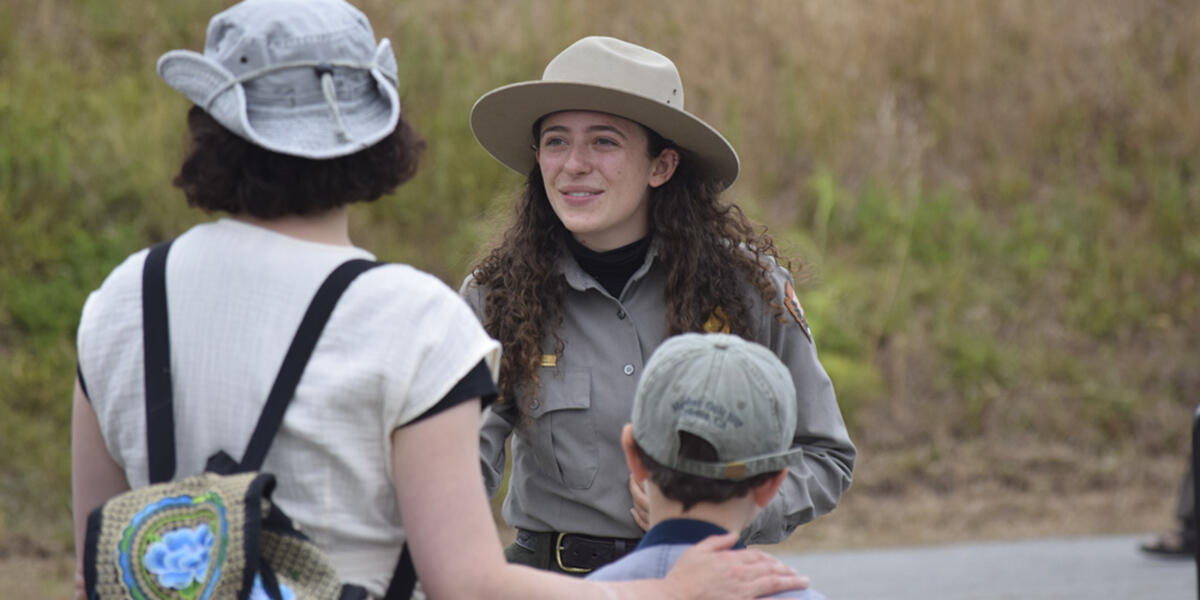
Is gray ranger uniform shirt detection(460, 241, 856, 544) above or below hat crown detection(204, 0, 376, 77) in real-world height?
below

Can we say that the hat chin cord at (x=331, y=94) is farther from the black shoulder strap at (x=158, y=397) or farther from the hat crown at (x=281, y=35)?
the black shoulder strap at (x=158, y=397)

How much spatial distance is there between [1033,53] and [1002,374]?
427 centimetres

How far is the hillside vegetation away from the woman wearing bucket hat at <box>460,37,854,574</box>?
4.95 m

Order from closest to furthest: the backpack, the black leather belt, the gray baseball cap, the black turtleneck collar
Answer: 1. the backpack
2. the gray baseball cap
3. the black leather belt
4. the black turtleneck collar

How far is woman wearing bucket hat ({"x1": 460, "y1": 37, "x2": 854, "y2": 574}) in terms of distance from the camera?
120 inches

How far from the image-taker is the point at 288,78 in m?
1.96

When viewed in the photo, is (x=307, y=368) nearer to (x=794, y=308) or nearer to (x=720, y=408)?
(x=720, y=408)

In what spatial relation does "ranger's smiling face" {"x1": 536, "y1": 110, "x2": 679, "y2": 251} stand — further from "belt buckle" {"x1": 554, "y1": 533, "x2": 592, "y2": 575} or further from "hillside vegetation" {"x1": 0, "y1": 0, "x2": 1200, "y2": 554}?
"hillside vegetation" {"x1": 0, "y1": 0, "x2": 1200, "y2": 554}

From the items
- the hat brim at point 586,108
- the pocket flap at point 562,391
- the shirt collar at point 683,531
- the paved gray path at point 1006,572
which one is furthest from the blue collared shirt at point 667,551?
the paved gray path at point 1006,572

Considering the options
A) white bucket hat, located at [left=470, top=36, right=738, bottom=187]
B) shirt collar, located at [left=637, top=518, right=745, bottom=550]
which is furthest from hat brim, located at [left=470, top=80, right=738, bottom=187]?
shirt collar, located at [left=637, top=518, right=745, bottom=550]

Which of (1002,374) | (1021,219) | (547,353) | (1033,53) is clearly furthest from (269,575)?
(1033,53)

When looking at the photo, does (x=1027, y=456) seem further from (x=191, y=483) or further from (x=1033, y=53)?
(x=191, y=483)

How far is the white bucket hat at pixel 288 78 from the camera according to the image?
6.30 ft

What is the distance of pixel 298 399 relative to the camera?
1848 millimetres
